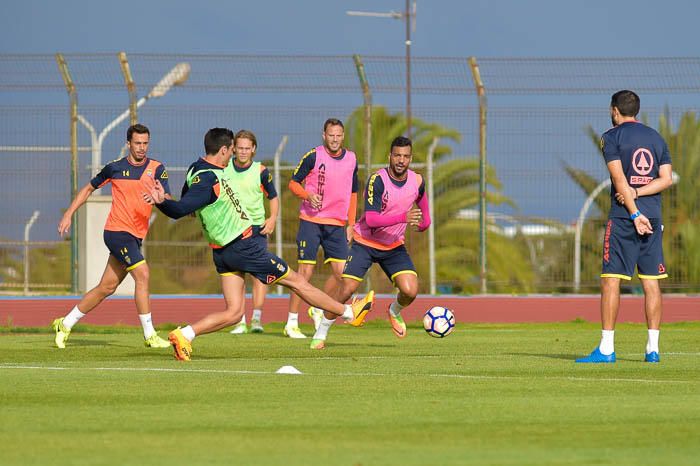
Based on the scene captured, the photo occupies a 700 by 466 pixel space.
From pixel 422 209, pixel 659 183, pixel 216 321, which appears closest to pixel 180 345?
pixel 216 321

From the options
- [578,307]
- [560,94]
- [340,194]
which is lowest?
[578,307]

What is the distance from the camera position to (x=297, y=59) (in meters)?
21.5

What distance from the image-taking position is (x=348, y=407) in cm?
796

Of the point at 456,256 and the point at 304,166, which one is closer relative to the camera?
the point at 304,166

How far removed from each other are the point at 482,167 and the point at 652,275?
11.0 metres

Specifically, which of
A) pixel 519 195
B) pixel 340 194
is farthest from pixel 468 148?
pixel 340 194

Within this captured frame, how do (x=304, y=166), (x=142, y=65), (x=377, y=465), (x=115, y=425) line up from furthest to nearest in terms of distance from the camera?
(x=142, y=65) < (x=304, y=166) < (x=115, y=425) < (x=377, y=465)

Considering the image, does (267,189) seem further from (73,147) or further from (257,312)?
(73,147)

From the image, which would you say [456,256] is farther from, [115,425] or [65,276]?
[115,425]

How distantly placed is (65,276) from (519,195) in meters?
7.15

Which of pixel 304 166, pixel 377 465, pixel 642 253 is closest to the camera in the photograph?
pixel 377 465

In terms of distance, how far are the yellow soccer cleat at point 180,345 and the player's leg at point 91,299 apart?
228 centimetres

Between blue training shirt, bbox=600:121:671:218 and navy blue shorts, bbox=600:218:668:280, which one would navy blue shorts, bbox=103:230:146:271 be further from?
blue training shirt, bbox=600:121:671:218

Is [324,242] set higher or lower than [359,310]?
higher
